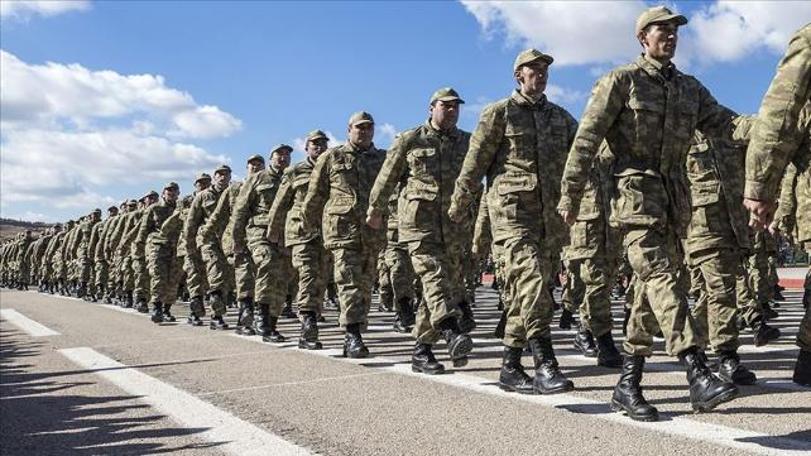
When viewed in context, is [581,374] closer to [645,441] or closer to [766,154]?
[645,441]

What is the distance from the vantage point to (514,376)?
5320 millimetres

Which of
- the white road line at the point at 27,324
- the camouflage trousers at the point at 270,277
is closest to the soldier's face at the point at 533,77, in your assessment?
the camouflage trousers at the point at 270,277

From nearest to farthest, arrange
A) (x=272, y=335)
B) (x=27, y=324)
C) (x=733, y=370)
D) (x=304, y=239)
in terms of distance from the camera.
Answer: (x=733, y=370)
(x=304, y=239)
(x=272, y=335)
(x=27, y=324)

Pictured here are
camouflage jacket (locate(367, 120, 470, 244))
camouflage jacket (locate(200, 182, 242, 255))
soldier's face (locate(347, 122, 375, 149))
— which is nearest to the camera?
camouflage jacket (locate(367, 120, 470, 244))

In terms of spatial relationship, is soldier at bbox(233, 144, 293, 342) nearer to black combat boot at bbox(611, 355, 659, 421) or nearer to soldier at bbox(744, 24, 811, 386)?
black combat boot at bbox(611, 355, 659, 421)

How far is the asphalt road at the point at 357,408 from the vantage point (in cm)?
387

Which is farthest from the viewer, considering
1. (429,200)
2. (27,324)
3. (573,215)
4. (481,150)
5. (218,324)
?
(27,324)

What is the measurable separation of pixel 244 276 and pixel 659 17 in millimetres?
7511

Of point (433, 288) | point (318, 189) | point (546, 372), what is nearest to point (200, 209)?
point (318, 189)

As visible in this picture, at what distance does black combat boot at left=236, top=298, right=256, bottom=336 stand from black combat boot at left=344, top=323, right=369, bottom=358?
126 inches

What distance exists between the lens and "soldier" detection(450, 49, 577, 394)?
17.3 feet

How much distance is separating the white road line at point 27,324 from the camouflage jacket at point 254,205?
11.2 feet

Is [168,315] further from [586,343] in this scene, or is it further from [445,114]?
[586,343]

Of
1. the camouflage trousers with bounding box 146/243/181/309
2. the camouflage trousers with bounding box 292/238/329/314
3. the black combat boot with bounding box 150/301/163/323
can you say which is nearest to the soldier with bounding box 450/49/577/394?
the camouflage trousers with bounding box 292/238/329/314
